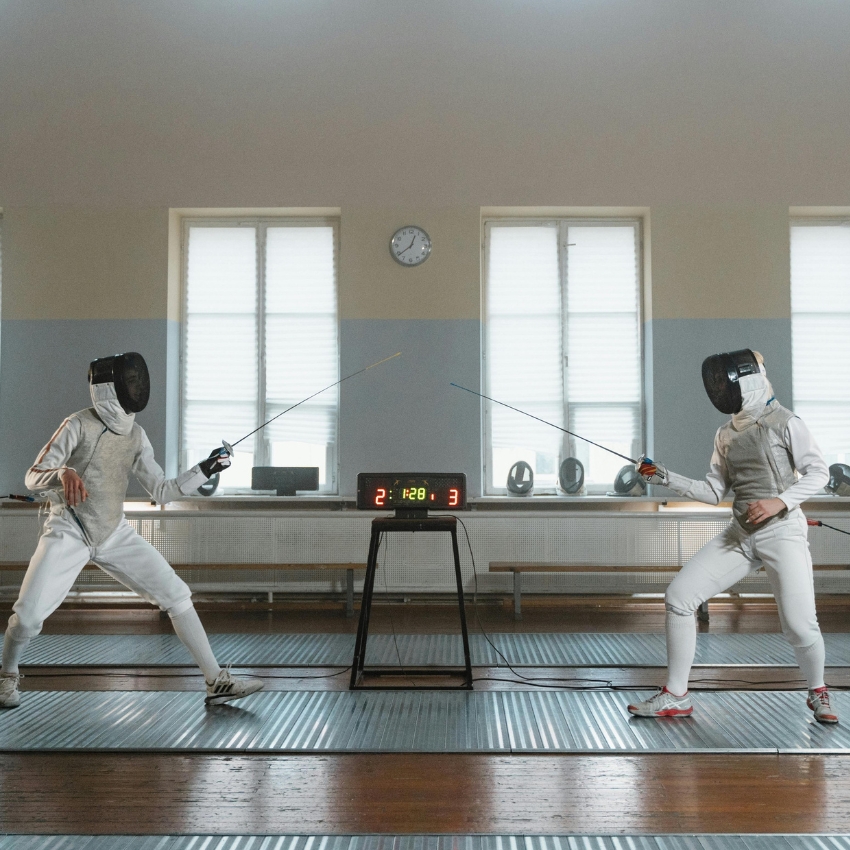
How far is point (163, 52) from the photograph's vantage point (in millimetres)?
4891

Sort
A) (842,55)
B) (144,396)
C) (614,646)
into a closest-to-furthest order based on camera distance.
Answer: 1. (144,396)
2. (614,646)
3. (842,55)

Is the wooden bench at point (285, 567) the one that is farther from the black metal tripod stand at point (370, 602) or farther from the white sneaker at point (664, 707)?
the white sneaker at point (664, 707)

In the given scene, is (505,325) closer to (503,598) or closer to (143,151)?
(503,598)

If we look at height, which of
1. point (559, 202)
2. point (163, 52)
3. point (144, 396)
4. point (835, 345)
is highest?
point (163, 52)

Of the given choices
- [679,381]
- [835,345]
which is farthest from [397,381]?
[835,345]

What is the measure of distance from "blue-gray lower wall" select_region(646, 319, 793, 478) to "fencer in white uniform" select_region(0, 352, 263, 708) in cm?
381

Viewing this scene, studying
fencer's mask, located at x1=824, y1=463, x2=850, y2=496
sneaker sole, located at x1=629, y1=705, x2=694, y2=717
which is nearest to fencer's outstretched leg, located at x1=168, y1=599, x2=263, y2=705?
sneaker sole, located at x1=629, y1=705, x2=694, y2=717

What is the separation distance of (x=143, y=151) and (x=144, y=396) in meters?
3.04

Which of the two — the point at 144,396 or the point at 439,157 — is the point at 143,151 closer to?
the point at 439,157

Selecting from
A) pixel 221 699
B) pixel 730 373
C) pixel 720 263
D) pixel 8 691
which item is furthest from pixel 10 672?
pixel 720 263

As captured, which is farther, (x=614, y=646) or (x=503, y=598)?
(x=503, y=598)

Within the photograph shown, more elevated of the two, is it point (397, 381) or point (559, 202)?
point (559, 202)

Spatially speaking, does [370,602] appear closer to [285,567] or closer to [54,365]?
[285,567]

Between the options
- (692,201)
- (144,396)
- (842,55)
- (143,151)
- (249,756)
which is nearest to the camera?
(249,756)
